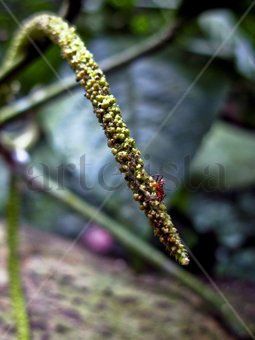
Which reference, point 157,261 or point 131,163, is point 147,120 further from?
point 131,163

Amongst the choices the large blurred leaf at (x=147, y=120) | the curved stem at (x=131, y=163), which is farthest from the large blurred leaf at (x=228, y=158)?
the curved stem at (x=131, y=163)

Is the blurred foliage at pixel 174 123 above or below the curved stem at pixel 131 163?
below

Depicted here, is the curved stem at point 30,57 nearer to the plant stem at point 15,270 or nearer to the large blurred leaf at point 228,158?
the plant stem at point 15,270

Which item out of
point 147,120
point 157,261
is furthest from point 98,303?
point 147,120

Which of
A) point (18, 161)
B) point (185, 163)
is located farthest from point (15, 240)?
point (185, 163)

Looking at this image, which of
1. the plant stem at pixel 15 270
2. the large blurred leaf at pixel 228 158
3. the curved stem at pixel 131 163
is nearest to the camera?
the curved stem at pixel 131 163

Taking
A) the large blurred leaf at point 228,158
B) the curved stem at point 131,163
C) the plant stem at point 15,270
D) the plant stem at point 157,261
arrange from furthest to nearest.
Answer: the large blurred leaf at point 228,158 → the plant stem at point 157,261 → the plant stem at point 15,270 → the curved stem at point 131,163

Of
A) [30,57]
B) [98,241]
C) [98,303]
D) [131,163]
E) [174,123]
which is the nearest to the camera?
[131,163]

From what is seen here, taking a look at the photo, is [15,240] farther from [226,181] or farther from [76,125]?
[226,181]
